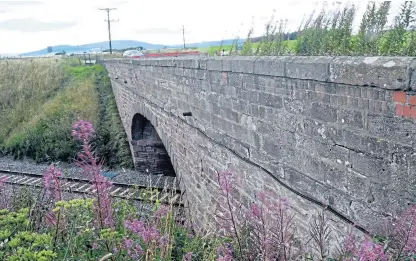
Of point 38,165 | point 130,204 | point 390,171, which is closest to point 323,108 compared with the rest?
point 390,171

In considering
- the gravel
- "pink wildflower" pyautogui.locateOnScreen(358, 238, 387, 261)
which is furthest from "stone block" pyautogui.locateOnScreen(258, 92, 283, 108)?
the gravel

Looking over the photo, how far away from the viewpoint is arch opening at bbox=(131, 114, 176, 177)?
16188 millimetres

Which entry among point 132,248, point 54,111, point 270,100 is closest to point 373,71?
point 270,100

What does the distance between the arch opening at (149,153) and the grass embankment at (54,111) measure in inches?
68.9

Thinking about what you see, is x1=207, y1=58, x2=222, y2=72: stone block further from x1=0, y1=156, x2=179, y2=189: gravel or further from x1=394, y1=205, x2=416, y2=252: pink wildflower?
x1=0, y1=156, x2=179, y2=189: gravel

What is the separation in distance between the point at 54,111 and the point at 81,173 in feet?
31.7

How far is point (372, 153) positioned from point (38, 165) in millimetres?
18127

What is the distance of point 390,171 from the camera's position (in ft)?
11.3

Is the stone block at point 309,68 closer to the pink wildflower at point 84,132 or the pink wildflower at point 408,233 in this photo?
the pink wildflower at point 408,233

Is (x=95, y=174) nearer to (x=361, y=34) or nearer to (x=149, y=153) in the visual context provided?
(x=361, y=34)

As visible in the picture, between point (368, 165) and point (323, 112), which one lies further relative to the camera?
point (323, 112)

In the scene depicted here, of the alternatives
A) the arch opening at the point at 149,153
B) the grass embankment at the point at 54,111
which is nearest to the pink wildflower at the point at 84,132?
the arch opening at the point at 149,153

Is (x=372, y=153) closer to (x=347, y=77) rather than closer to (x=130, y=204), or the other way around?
(x=347, y=77)

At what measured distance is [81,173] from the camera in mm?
15648
